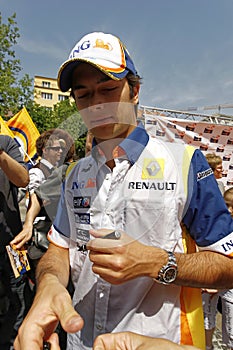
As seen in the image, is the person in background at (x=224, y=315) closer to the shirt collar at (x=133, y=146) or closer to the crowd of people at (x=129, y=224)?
the crowd of people at (x=129, y=224)

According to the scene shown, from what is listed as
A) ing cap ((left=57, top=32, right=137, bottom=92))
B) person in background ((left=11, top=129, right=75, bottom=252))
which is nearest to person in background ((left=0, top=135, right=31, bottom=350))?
person in background ((left=11, top=129, right=75, bottom=252))

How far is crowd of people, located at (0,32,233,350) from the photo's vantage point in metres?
0.92

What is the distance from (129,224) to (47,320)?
0.38 meters

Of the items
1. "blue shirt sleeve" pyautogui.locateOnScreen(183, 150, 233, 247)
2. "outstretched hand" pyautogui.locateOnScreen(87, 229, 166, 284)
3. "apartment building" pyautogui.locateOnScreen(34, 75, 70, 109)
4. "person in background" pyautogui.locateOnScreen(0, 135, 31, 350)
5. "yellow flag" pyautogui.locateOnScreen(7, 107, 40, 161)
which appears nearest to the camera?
"outstretched hand" pyautogui.locateOnScreen(87, 229, 166, 284)

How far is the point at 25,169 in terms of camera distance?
2.20 meters

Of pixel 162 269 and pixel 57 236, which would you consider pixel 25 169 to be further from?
pixel 162 269

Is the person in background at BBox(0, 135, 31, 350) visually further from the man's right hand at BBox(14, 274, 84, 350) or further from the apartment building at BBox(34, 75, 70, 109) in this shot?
the man's right hand at BBox(14, 274, 84, 350)

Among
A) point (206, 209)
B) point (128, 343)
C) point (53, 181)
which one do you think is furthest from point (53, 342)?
point (53, 181)

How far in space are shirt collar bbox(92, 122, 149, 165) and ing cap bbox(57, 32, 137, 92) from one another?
0.68 feet

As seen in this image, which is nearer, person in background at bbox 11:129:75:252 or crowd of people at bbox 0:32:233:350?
crowd of people at bbox 0:32:233:350

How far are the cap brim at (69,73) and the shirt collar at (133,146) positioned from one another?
205mm

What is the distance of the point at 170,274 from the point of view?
92 centimetres

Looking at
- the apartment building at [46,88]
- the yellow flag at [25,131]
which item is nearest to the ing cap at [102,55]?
the apartment building at [46,88]

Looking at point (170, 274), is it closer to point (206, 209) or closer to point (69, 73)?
point (206, 209)
